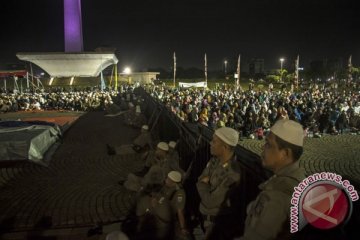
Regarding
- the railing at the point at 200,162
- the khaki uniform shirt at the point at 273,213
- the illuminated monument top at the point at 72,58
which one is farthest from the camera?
the illuminated monument top at the point at 72,58

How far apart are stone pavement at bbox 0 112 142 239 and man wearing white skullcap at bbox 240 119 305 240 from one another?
459 centimetres

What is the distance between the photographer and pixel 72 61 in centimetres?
5791

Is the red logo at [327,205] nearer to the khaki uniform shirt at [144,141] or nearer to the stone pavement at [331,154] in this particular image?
the khaki uniform shirt at [144,141]

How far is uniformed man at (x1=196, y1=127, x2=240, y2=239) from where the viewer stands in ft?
12.2

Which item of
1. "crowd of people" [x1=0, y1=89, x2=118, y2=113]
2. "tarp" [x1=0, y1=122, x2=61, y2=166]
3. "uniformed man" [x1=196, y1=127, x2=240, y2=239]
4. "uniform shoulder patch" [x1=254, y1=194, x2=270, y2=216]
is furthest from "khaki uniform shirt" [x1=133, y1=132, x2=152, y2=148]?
"crowd of people" [x1=0, y1=89, x2=118, y2=113]

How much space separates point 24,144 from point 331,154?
12340 mm

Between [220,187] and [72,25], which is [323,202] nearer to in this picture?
[220,187]

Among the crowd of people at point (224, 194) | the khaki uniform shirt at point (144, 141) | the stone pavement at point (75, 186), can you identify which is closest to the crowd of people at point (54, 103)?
the stone pavement at point (75, 186)

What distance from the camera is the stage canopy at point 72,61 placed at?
54.5 m

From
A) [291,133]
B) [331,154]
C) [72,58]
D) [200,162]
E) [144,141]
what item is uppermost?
[72,58]

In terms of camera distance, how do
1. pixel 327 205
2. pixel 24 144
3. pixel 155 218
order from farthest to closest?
pixel 24 144
pixel 155 218
pixel 327 205

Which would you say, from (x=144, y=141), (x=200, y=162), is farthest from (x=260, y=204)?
(x=144, y=141)

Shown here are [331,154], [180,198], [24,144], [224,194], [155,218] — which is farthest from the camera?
[331,154]

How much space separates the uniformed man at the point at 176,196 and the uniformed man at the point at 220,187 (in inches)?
41.9
